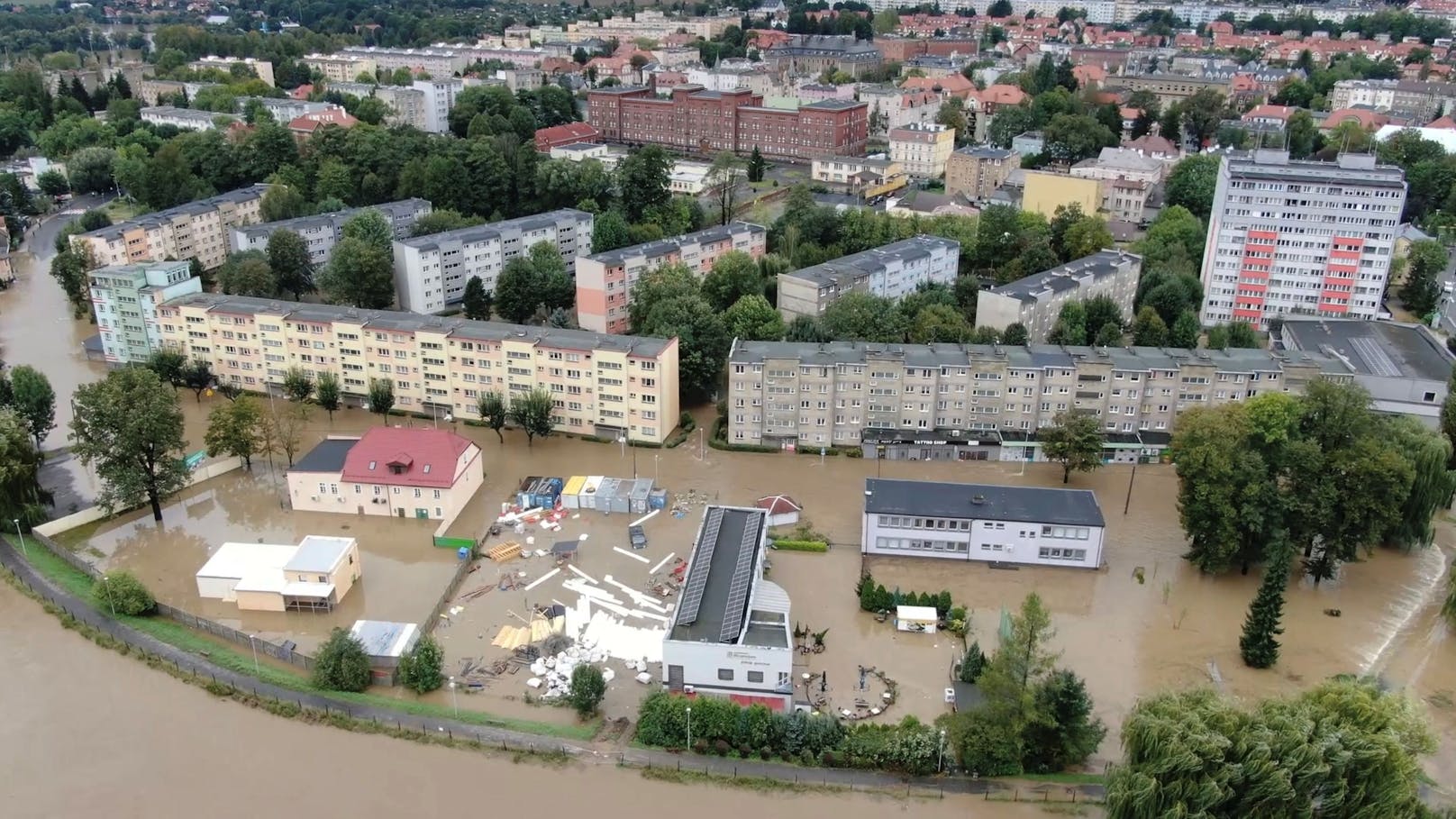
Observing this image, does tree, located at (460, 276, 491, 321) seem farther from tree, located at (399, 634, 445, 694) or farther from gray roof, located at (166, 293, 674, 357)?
tree, located at (399, 634, 445, 694)

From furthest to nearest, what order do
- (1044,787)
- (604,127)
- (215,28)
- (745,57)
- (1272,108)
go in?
(215,28) < (745,57) < (604,127) < (1272,108) < (1044,787)

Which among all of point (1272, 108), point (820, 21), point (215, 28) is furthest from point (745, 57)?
point (215, 28)

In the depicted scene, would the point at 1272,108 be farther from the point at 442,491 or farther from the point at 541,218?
the point at 442,491

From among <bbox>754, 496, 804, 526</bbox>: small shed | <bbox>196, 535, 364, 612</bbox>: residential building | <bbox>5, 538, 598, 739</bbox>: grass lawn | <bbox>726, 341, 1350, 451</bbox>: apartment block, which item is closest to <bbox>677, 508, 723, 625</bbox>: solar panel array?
<bbox>754, 496, 804, 526</bbox>: small shed

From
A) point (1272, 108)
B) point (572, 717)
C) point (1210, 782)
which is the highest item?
point (1272, 108)

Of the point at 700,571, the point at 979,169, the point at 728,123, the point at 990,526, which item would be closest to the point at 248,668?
the point at 700,571

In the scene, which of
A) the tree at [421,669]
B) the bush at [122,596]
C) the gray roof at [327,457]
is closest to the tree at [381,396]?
the gray roof at [327,457]
